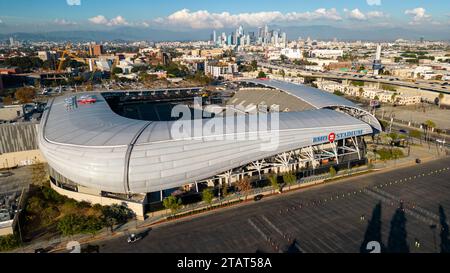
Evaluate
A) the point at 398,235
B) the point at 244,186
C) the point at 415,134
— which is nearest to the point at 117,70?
the point at 415,134

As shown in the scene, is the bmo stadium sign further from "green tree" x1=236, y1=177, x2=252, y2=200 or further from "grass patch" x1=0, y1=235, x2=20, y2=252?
"grass patch" x1=0, y1=235, x2=20, y2=252

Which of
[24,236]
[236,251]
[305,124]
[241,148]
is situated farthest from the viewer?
[305,124]

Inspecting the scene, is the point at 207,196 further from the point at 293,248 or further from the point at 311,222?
the point at 311,222

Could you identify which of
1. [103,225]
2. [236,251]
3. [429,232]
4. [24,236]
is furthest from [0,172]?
[429,232]

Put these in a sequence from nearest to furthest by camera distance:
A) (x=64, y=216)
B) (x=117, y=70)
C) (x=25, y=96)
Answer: (x=64, y=216), (x=25, y=96), (x=117, y=70)

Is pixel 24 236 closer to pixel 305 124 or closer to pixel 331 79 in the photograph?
pixel 305 124
